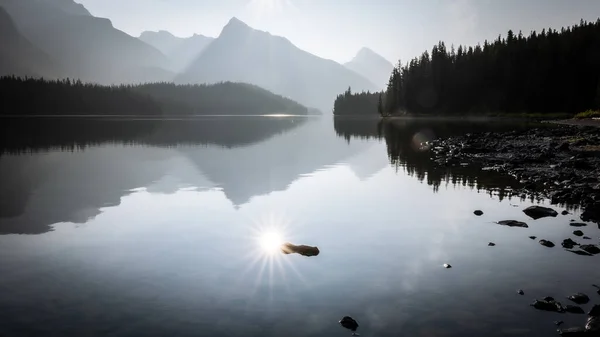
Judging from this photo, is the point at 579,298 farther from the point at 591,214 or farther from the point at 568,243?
the point at 591,214

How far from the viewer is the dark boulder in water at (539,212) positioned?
19.4m

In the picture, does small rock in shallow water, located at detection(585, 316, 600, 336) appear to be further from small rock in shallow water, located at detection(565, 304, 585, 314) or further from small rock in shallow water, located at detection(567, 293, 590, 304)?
small rock in shallow water, located at detection(567, 293, 590, 304)

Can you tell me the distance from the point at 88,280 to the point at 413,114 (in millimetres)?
197125

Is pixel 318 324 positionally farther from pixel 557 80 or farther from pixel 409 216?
pixel 557 80

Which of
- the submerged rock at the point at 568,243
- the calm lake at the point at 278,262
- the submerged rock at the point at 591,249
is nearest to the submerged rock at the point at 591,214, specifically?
the calm lake at the point at 278,262

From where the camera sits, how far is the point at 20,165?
137 feet

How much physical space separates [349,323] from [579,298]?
578 cm

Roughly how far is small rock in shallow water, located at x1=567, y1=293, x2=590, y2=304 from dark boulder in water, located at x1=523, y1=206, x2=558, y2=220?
904cm

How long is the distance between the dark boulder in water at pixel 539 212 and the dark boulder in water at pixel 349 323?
43.0ft

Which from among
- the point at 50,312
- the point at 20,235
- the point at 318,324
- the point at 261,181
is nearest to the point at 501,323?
the point at 318,324

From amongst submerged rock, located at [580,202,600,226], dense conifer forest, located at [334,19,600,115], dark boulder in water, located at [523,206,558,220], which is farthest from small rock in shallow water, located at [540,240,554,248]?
dense conifer forest, located at [334,19,600,115]

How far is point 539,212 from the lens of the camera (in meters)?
19.6

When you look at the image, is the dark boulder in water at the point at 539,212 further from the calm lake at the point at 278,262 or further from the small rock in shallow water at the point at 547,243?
the small rock in shallow water at the point at 547,243

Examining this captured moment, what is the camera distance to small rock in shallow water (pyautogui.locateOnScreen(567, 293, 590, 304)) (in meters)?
10.7
